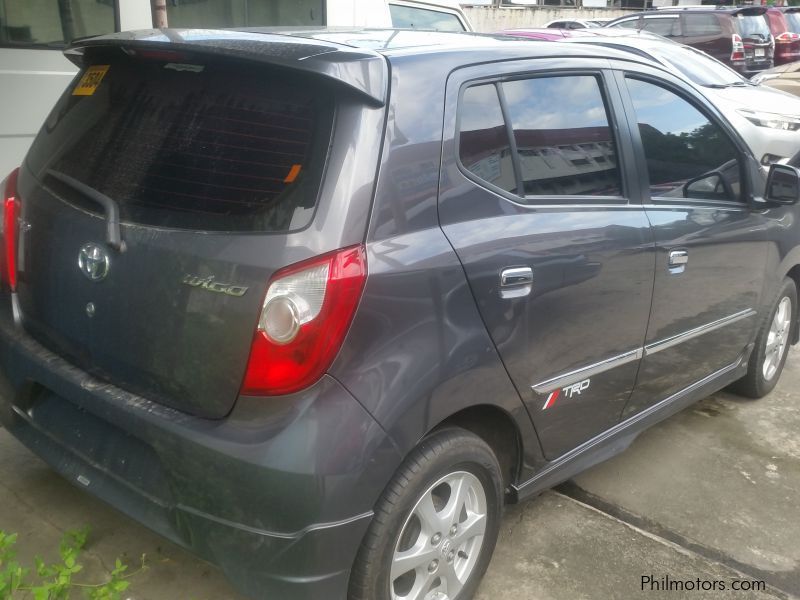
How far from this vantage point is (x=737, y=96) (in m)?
8.55

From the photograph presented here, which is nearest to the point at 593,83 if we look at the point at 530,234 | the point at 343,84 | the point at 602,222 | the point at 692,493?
the point at 602,222

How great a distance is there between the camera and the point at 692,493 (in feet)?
11.4

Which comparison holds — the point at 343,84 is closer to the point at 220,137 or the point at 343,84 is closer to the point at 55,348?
the point at 220,137

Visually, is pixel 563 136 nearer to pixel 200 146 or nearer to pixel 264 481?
pixel 200 146

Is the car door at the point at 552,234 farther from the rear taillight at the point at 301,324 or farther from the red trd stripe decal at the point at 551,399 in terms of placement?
the rear taillight at the point at 301,324

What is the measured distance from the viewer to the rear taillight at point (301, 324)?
6.64 feet

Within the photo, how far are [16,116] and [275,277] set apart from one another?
4052 millimetres

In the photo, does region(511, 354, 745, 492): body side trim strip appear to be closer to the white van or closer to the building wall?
the white van

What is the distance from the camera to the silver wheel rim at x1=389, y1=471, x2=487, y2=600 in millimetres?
2340

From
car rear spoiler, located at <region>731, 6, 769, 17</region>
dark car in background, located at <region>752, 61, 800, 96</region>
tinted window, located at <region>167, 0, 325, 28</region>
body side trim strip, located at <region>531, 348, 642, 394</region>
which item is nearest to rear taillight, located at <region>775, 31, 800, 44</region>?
dark car in background, located at <region>752, 61, 800, 96</region>

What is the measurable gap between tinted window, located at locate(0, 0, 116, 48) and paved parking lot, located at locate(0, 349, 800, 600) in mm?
3068

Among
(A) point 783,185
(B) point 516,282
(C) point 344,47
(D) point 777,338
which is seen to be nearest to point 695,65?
(D) point 777,338

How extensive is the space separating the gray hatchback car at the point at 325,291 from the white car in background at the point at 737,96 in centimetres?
579

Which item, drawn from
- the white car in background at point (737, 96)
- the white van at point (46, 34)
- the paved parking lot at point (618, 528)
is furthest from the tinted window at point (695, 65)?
the paved parking lot at point (618, 528)
